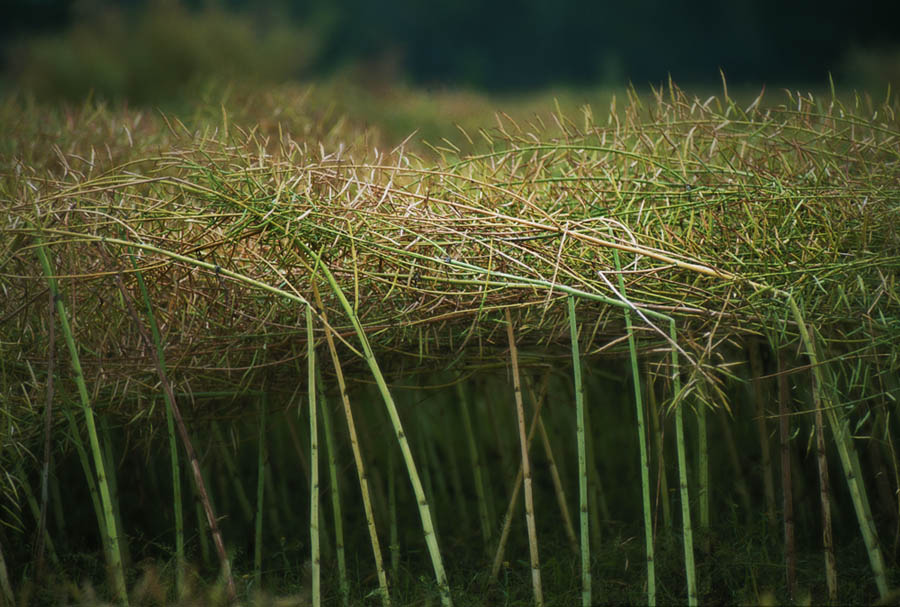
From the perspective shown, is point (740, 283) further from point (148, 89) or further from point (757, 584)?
point (148, 89)

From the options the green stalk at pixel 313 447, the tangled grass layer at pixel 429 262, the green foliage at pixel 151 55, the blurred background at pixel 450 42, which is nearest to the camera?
the green stalk at pixel 313 447

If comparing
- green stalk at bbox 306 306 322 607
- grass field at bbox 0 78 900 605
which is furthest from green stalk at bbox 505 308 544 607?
green stalk at bbox 306 306 322 607

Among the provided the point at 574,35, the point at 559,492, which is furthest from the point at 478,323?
the point at 574,35

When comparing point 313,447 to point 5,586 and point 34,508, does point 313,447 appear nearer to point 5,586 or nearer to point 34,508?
point 5,586

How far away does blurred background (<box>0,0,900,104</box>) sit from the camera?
16.2 feet

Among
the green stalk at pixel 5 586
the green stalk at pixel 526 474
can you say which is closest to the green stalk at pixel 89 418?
the green stalk at pixel 5 586

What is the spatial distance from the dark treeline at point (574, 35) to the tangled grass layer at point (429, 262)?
34.4 ft

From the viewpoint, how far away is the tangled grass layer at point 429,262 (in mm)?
1156

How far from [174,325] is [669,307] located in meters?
0.76

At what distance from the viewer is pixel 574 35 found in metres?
14.7

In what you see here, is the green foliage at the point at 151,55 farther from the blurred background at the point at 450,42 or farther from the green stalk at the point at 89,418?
the green stalk at the point at 89,418

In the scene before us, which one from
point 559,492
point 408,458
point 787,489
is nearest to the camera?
point 408,458

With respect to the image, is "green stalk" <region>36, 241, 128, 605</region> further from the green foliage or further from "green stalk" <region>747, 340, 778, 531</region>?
the green foliage

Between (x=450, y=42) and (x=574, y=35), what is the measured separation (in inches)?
83.3
